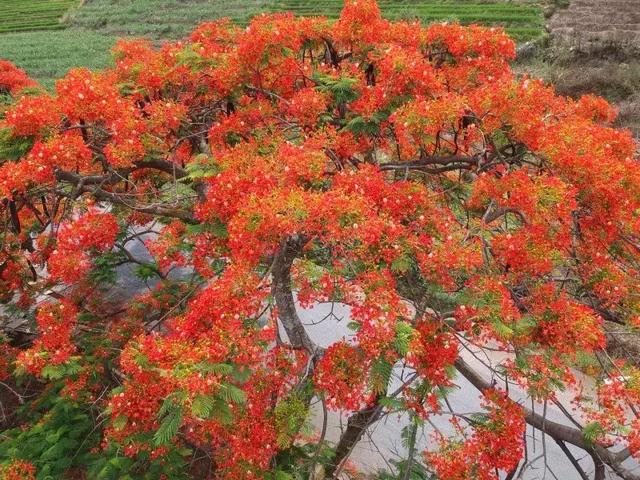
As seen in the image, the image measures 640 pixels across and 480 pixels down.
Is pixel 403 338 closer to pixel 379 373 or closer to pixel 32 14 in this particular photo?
pixel 379 373

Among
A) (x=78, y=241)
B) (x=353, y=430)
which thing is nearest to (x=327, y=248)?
(x=353, y=430)

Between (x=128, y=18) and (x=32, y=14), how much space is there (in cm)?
777

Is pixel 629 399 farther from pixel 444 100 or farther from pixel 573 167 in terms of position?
pixel 444 100

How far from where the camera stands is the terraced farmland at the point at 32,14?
32500 millimetres

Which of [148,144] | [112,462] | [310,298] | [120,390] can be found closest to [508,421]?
[310,298]

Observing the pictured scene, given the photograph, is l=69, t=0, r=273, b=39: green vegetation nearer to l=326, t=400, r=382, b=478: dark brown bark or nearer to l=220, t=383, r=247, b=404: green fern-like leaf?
l=326, t=400, r=382, b=478: dark brown bark

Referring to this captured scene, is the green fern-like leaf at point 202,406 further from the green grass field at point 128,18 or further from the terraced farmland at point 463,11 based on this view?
the green grass field at point 128,18

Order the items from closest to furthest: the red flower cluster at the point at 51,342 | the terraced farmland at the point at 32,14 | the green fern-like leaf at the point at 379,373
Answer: the green fern-like leaf at the point at 379,373 < the red flower cluster at the point at 51,342 < the terraced farmland at the point at 32,14

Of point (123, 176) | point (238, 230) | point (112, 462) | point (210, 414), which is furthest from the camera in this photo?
point (123, 176)

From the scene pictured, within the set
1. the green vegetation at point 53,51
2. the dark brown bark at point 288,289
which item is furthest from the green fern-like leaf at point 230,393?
the green vegetation at point 53,51

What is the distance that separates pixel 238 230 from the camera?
3311 millimetres

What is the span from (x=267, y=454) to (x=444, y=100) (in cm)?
305

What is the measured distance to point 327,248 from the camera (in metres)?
3.76

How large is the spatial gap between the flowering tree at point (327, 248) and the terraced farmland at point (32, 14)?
1303 inches
